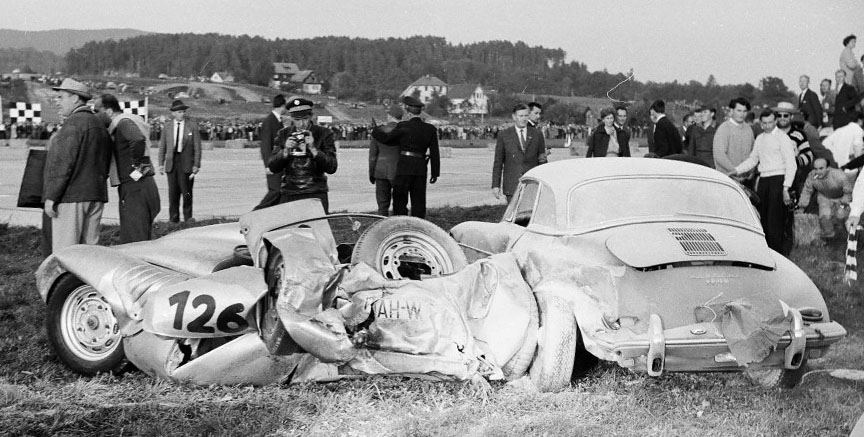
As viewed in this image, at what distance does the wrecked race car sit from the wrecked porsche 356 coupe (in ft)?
1.15

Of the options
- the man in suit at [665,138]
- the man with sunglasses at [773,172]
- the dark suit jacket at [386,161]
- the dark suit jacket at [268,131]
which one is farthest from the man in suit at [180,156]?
the man with sunglasses at [773,172]

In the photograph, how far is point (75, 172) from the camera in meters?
7.52

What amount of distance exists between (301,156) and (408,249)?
225 centimetres

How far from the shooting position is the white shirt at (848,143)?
47.2ft

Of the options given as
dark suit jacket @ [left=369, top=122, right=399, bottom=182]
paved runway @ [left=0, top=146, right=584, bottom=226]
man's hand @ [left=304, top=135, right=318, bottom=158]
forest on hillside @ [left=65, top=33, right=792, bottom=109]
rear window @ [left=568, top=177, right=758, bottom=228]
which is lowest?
paved runway @ [left=0, top=146, right=584, bottom=226]

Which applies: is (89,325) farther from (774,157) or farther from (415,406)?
(774,157)

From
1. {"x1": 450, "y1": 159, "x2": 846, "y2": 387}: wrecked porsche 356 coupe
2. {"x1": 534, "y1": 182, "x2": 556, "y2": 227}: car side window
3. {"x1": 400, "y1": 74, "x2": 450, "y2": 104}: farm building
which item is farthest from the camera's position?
{"x1": 400, "y1": 74, "x2": 450, "y2": 104}: farm building

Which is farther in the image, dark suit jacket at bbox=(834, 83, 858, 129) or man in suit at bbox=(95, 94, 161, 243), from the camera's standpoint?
dark suit jacket at bbox=(834, 83, 858, 129)

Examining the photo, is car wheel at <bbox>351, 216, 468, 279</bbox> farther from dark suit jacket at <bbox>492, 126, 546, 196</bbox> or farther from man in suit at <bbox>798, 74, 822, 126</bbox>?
man in suit at <bbox>798, 74, 822, 126</bbox>

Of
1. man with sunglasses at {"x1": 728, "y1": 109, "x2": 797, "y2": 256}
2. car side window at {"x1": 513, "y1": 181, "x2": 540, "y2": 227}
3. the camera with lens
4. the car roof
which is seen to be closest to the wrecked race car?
the car roof

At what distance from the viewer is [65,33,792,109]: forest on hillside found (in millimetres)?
13805

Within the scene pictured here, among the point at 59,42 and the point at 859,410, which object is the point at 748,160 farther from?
the point at 59,42

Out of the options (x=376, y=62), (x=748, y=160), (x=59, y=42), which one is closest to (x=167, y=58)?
(x=376, y=62)

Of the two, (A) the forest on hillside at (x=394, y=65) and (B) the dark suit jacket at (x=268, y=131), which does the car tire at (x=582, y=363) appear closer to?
(A) the forest on hillside at (x=394, y=65)
